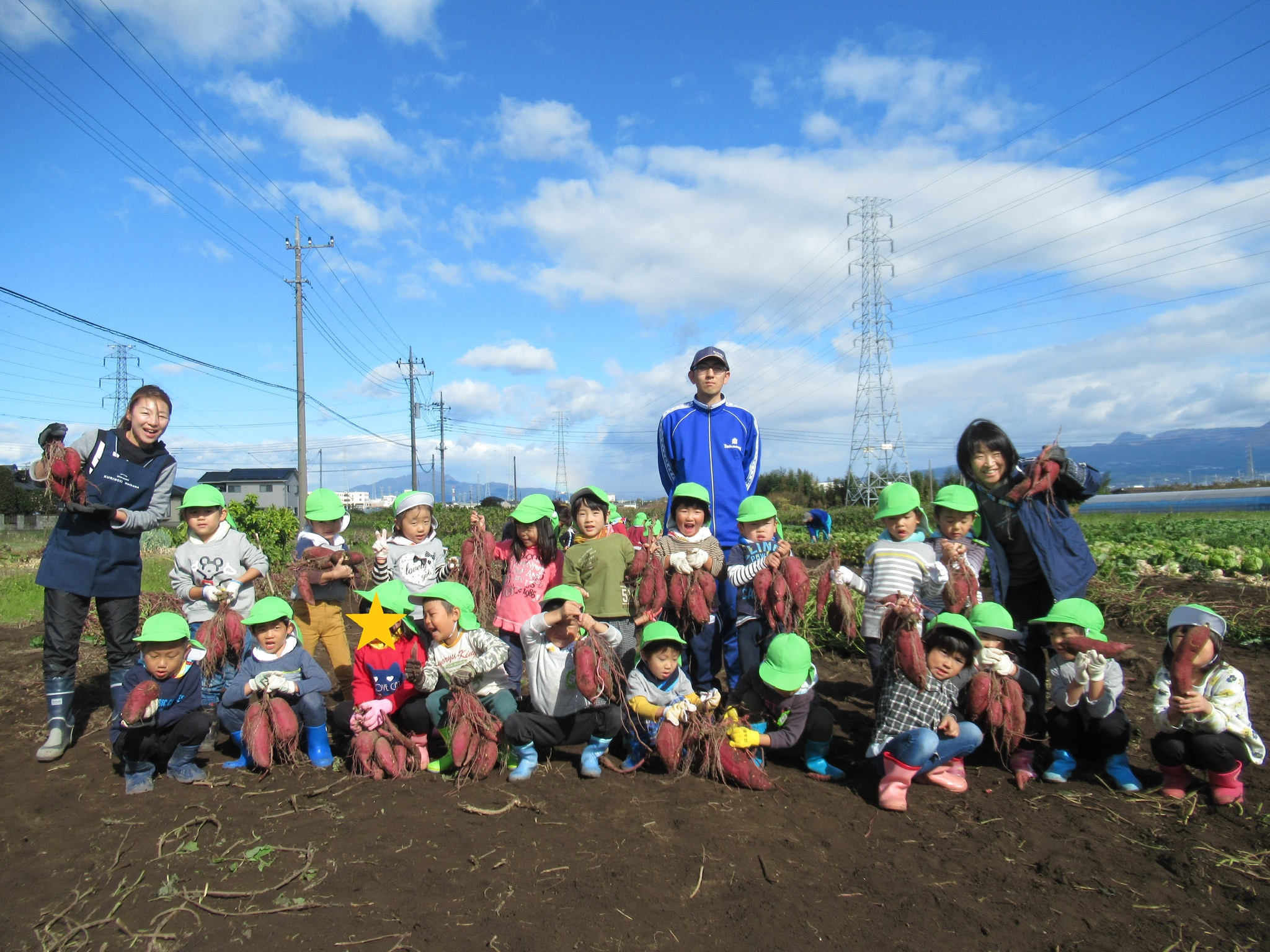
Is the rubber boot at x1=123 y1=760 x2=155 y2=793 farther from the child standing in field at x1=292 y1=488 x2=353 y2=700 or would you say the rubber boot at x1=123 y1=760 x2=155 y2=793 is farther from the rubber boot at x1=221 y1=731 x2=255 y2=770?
the child standing in field at x1=292 y1=488 x2=353 y2=700

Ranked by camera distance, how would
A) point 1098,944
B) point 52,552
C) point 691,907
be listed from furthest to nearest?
point 52,552
point 691,907
point 1098,944

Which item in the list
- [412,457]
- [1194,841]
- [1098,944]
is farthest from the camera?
[412,457]

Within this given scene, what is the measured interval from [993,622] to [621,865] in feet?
6.74

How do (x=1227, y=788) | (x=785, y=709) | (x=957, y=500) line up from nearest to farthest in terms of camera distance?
(x=1227, y=788) < (x=785, y=709) < (x=957, y=500)

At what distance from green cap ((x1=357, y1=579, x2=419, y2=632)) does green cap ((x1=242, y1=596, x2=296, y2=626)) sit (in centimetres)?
39

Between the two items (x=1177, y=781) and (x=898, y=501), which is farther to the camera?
→ (x=898, y=501)

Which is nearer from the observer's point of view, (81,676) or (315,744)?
(315,744)

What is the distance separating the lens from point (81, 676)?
5879 mm

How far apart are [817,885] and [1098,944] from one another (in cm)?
86

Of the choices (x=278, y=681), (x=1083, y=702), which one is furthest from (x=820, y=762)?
(x=278, y=681)

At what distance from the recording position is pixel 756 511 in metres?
4.02

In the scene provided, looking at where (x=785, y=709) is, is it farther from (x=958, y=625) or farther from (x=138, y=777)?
(x=138, y=777)

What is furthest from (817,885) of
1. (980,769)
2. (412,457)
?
(412,457)

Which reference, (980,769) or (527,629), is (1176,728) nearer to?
(980,769)
